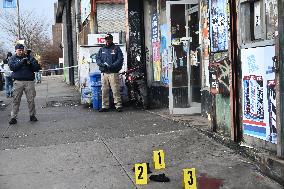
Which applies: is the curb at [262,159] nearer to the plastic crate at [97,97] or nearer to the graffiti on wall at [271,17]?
the graffiti on wall at [271,17]

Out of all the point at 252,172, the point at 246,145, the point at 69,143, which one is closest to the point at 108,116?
the point at 69,143

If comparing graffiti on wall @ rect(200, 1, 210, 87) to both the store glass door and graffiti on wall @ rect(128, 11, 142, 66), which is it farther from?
graffiti on wall @ rect(128, 11, 142, 66)

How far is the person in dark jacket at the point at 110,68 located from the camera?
11.4m

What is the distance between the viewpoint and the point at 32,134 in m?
8.68

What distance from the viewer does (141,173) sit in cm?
515

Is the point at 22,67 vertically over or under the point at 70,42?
under

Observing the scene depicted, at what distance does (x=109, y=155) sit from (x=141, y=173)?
1.53 meters

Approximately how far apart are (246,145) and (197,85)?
389cm

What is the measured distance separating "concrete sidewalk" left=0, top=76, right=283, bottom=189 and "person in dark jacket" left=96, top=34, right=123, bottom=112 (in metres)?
1.63

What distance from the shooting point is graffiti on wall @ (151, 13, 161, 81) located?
11.8m

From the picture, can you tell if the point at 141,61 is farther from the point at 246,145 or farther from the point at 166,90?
the point at 246,145

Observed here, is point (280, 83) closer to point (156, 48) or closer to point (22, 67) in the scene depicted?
point (22, 67)

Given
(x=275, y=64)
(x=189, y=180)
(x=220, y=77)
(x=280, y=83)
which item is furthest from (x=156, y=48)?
(x=189, y=180)

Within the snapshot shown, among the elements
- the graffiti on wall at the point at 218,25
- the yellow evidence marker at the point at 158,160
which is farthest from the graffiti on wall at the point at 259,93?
the yellow evidence marker at the point at 158,160
